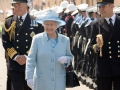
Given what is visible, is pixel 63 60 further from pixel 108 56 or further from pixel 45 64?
pixel 108 56

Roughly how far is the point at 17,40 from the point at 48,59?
1494 mm

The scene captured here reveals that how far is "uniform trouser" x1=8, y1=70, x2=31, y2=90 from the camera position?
691 cm

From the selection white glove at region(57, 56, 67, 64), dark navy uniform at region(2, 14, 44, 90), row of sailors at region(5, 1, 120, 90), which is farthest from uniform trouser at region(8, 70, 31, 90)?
row of sailors at region(5, 1, 120, 90)

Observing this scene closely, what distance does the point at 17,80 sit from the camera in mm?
6941

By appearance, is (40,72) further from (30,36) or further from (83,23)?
(83,23)

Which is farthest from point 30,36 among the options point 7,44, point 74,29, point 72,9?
point 72,9

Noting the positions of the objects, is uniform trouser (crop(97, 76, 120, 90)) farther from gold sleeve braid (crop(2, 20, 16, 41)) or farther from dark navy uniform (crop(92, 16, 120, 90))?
gold sleeve braid (crop(2, 20, 16, 41))

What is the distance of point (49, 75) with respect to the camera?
5754 mm

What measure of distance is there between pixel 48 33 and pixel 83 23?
5309 millimetres

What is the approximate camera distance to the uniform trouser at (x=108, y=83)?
6425 millimetres

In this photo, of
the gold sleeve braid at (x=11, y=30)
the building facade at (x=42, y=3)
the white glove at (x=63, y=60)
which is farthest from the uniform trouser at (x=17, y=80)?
the building facade at (x=42, y=3)

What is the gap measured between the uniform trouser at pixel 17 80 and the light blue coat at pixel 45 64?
1.15 m

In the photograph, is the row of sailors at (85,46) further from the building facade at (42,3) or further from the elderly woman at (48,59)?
the building facade at (42,3)

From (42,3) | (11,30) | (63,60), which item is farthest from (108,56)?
(42,3)
